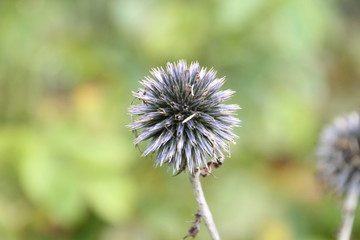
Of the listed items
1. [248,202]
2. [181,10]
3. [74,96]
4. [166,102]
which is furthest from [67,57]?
[166,102]

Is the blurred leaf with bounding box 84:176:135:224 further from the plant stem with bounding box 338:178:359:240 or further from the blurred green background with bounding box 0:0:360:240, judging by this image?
the plant stem with bounding box 338:178:359:240

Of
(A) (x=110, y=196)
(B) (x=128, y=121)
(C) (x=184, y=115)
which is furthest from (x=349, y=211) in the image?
(B) (x=128, y=121)

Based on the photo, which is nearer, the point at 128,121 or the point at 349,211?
the point at 349,211

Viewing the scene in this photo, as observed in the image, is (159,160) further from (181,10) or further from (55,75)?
(55,75)

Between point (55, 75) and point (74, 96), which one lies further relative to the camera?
point (55, 75)

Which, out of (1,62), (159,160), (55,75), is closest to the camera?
(159,160)

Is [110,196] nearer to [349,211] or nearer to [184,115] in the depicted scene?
[349,211]

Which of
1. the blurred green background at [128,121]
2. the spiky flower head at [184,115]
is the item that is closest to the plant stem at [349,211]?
the spiky flower head at [184,115]

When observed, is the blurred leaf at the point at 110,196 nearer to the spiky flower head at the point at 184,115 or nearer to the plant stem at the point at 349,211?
the plant stem at the point at 349,211
